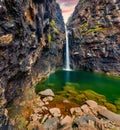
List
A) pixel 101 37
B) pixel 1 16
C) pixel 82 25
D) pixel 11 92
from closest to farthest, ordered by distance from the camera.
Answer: pixel 1 16 → pixel 11 92 → pixel 101 37 → pixel 82 25

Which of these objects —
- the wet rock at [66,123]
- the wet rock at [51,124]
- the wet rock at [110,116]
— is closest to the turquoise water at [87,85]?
the wet rock at [110,116]

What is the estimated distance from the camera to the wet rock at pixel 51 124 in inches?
714

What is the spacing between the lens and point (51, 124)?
61.2ft

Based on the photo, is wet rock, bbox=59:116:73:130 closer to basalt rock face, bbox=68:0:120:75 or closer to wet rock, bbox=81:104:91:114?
wet rock, bbox=81:104:91:114

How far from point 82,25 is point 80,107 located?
5518cm

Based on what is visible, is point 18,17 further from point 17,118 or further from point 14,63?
point 17,118

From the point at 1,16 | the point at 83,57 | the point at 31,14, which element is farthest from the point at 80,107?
the point at 83,57

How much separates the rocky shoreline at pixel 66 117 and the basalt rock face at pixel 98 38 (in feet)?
127

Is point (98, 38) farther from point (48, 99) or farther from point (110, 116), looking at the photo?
point (110, 116)

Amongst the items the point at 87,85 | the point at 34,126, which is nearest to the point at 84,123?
the point at 34,126

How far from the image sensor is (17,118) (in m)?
18.8

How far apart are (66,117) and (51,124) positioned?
2.89 m

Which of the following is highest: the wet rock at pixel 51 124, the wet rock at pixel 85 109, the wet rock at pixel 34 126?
the wet rock at pixel 34 126

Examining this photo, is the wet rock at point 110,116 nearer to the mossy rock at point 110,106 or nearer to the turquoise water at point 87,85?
the mossy rock at point 110,106
